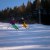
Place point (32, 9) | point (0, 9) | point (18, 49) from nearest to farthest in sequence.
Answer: point (18, 49)
point (0, 9)
point (32, 9)

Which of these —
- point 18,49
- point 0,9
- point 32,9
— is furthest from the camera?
point 32,9

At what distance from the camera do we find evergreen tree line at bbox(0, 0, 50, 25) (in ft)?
15.4

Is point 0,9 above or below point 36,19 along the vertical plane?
above

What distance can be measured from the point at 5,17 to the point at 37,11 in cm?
109

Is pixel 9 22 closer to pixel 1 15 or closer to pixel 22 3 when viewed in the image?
pixel 1 15

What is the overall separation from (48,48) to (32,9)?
2.97m

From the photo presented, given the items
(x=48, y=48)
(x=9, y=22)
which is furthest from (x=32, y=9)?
(x=48, y=48)

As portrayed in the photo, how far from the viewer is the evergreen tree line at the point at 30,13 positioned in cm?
469

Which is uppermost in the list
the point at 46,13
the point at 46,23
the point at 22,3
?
the point at 22,3

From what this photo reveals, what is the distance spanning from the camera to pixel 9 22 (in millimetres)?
4648

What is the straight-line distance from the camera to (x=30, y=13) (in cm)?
494

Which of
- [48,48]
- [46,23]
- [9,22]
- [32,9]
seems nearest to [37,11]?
[32,9]

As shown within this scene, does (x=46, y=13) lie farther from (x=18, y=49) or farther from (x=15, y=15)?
(x=18, y=49)

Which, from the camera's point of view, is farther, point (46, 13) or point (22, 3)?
point (46, 13)
